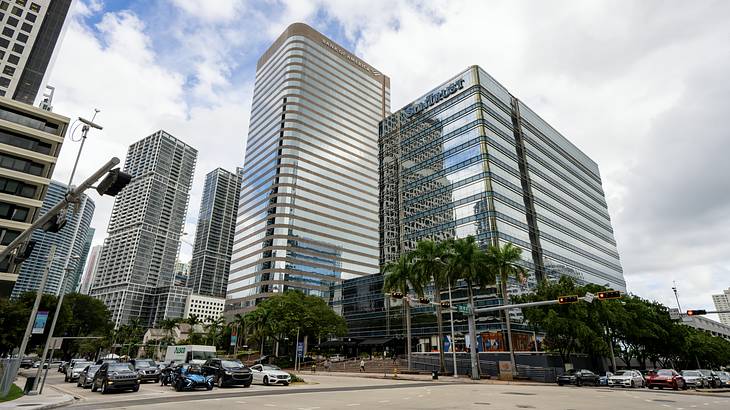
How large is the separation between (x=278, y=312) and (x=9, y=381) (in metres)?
45.3

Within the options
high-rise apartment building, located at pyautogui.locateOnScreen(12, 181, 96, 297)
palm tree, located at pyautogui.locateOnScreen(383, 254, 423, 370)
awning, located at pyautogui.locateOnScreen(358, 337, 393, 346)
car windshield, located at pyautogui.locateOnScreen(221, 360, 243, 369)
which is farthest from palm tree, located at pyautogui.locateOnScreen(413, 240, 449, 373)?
high-rise apartment building, located at pyautogui.locateOnScreen(12, 181, 96, 297)

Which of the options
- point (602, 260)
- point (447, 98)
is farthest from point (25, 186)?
point (602, 260)

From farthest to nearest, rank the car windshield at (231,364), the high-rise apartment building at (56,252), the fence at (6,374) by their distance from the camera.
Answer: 1. the high-rise apartment building at (56,252)
2. the car windshield at (231,364)
3. the fence at (6,374)

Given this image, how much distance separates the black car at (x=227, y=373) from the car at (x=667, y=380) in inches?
1240

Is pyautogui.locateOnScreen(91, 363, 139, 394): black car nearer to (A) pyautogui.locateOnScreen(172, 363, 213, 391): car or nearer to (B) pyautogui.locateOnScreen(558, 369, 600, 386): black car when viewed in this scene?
(A) pyautogui.locateOnScreen(172, 363, 213, 391): car

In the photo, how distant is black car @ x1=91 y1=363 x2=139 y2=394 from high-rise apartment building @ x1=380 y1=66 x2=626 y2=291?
182ft

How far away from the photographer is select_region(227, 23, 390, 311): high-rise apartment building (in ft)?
356

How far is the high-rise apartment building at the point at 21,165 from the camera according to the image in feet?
162

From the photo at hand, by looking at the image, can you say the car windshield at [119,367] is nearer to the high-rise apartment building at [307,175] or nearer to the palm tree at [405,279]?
the palm tree at [405,279]

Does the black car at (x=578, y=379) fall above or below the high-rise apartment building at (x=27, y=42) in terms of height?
below

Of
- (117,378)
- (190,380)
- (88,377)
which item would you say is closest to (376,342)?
(88,377)

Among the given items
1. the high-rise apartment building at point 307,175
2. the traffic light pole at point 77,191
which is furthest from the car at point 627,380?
the high-rise apartment building at point 307,175

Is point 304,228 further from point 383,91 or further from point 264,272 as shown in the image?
point 383,91

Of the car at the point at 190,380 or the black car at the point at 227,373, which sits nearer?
the car at the point at 190,380
